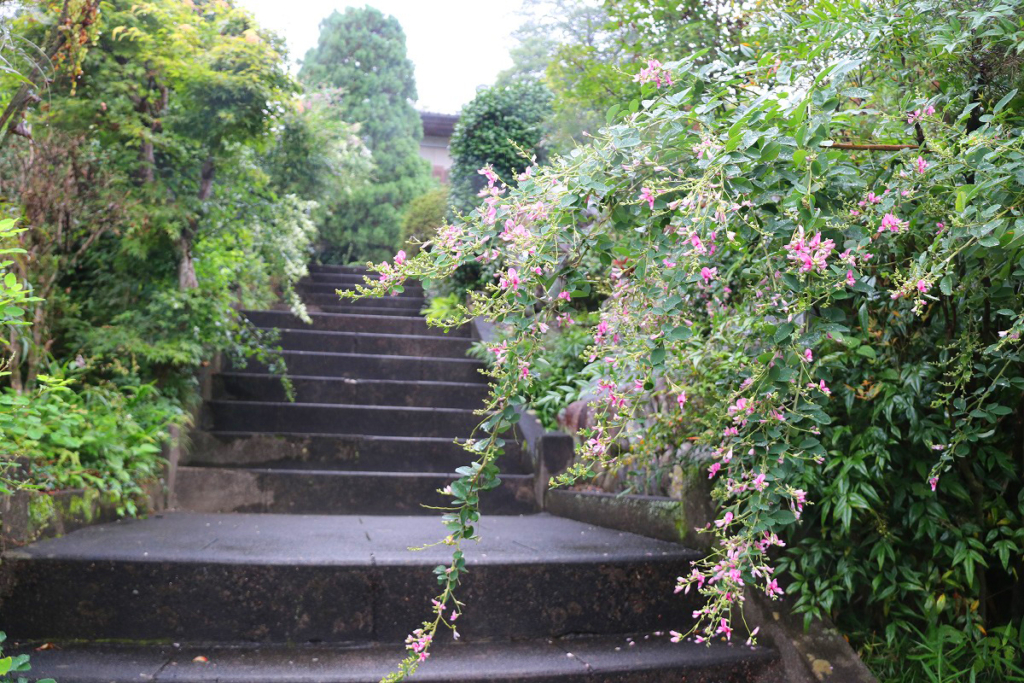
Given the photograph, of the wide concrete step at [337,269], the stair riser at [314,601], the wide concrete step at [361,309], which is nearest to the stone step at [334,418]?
the stair riser at [314,601]

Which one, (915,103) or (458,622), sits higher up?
(915,103)

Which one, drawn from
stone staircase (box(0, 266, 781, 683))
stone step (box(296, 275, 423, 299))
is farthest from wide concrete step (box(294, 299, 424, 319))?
stone staircase (box(0, 266, 781, 683))

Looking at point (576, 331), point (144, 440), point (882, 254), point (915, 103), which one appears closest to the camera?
point (915, 103)

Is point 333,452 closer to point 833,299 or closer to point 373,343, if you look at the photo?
point 373,343

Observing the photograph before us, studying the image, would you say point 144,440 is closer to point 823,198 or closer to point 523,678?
point 523,678

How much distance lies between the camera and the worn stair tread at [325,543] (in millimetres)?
2195

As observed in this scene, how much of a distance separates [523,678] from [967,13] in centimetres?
175

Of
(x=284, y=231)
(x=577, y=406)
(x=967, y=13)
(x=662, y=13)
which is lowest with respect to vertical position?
(x=577, y=406)

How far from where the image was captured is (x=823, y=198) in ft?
5.17

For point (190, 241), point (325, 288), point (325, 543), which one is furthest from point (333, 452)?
point (325, 288)

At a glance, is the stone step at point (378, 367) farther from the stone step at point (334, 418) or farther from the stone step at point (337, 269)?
the stone step at point (337, 269)

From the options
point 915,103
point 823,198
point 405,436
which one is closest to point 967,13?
point 915,103

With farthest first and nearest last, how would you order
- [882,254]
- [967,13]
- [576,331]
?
[576,331]
[882,254]
[967,13]

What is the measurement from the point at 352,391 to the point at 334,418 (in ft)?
1.09
